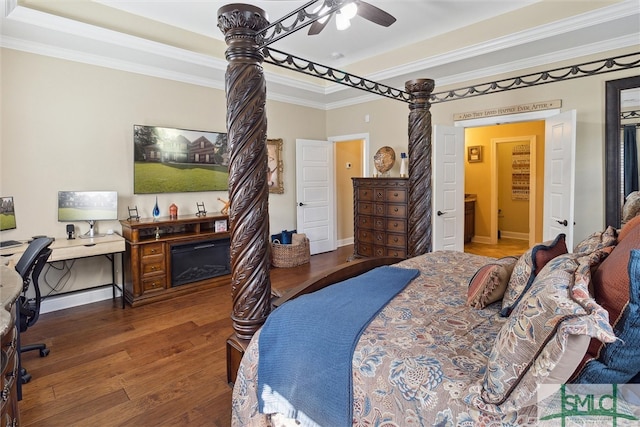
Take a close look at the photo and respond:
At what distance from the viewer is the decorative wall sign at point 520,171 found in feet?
23.8

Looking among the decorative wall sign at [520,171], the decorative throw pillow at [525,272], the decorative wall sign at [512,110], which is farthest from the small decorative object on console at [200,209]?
the decorative wall sign at [520,171]

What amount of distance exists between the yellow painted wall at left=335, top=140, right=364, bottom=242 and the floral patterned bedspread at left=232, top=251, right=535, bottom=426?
5.25m

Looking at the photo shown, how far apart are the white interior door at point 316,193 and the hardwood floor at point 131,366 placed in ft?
8.37

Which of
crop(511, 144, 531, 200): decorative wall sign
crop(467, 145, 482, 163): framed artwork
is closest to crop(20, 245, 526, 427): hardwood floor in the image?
crop(467, 145, 482, 163): framed artwork

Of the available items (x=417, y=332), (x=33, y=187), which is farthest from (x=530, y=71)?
(x=33, y=187)

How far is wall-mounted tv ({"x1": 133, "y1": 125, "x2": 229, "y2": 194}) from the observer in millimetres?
4230

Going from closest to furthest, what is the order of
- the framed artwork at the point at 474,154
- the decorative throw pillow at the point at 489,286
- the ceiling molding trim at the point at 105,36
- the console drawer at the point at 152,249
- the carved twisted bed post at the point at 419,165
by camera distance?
the decorative throw pillow at the point at 489,286 < the carved twisted bed post at the point at 419,165 < the ceiling molding trim at the point at 105,36 < the console drawer at the point at 152,249 < the framed artwork at the point at 474,154

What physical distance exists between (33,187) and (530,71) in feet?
18.5

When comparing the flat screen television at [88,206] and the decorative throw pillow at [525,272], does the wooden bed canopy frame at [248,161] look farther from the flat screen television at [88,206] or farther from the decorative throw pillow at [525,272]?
the flat screen television at [88,206]

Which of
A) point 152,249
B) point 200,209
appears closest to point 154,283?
point 152,249

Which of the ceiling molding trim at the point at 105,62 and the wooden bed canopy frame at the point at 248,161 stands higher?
the ceiling molding trim at the point at 105,62

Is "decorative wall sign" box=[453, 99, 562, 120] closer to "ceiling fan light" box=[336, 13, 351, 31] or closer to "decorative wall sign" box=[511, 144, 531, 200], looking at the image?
"ceiling fan light" box=[336, 13, 351, 31]

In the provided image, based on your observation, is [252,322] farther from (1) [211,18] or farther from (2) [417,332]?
(1) [211,18]

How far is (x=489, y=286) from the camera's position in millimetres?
Result: 1705
